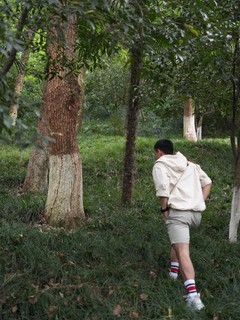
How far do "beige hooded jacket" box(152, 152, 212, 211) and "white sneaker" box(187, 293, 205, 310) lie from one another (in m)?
0.94

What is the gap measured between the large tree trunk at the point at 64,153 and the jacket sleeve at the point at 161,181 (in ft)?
10.2

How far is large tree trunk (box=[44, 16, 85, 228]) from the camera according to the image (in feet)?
25.4

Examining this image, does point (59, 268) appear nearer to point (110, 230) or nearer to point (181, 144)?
point (110, 230)

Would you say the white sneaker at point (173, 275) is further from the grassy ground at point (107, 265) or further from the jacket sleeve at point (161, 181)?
the jacket sleeve at point (161, 181)

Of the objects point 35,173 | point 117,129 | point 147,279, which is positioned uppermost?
point 117,129

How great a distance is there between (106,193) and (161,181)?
5.34 m

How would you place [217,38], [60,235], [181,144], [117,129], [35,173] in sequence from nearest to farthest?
[217,38] → [60,235] → [35,173] → [181,144] → [117,129]

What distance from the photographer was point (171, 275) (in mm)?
5395

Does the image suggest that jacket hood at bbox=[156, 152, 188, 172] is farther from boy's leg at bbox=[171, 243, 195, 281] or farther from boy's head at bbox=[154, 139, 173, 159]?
boy's leg at bbox=[171, 243, 195, 281]

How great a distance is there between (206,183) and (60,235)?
2377 mm

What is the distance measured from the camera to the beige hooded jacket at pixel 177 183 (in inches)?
193

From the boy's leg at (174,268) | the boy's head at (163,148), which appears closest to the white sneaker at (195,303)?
the boy's leg at (174,268)

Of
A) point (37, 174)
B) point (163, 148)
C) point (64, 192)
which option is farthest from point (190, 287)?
point (37, 174)

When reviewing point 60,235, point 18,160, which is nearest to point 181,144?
point 18,160
